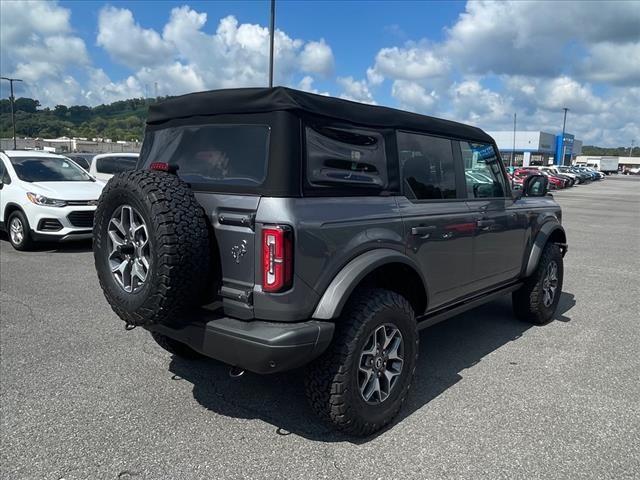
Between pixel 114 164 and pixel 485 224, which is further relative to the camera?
pixel 114 164

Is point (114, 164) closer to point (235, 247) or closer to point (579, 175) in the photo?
point (235, 247)

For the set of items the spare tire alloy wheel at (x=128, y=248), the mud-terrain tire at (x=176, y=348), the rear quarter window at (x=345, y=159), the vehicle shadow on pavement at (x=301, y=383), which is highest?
the rear quarter window at (x=345, y=159)

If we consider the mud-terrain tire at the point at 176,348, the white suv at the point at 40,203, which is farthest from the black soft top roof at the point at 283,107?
the white suv at the point at 40,203

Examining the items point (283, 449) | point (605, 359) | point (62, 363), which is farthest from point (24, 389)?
point (605, 359)

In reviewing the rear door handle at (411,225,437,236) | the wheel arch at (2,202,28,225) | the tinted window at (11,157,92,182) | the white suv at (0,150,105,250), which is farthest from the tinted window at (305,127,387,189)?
the tinted window at (11,157,92,182)

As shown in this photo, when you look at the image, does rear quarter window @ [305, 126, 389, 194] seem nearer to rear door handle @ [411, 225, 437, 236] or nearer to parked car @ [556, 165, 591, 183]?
rear door handle @ [411, 225, 437, 236]

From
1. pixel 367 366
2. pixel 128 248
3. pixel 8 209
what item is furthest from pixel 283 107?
pixel 8 209

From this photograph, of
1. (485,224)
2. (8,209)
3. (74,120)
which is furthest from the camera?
(74,120)

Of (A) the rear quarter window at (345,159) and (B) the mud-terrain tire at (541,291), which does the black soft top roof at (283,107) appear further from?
(B) the mud-terrain tire at (541,291)

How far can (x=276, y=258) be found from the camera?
8.63 ft

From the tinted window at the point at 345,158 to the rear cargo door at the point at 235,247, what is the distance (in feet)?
1.40

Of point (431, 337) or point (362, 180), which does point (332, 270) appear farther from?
point (431, 337)

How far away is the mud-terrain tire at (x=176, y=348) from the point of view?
3.95m

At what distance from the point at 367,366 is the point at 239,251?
104 centimetres
